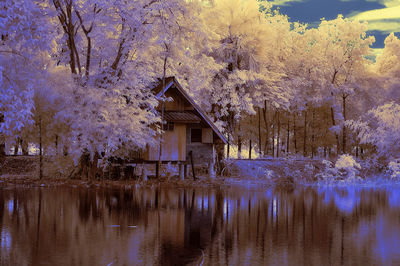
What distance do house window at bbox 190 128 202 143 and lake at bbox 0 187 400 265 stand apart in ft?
56.1

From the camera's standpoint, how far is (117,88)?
2933 centimetres

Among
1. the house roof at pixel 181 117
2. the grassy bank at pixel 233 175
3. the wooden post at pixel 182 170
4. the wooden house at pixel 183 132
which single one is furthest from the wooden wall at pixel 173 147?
the grassy bank at pixel 233 175

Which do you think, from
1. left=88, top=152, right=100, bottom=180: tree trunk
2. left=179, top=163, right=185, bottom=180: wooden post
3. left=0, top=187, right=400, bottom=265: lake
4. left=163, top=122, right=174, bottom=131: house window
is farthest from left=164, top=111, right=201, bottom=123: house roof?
left=0, top=187, right=400, bottom=265: lake

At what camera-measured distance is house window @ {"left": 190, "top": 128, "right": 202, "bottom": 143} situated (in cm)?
4031

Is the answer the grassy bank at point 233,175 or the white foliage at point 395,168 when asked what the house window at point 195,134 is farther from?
the white foliage at point 395,168

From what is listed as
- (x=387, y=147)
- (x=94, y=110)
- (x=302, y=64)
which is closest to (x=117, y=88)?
(x=94, y=110)

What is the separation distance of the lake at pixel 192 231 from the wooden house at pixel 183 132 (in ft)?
44.0

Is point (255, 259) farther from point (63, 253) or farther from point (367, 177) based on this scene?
point (367, 177)

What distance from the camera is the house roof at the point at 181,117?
3594 cm

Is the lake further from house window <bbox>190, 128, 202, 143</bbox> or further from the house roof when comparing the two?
house window <bbox>190, 128, 202, 143</bbox>

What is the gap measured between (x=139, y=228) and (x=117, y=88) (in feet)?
53.4

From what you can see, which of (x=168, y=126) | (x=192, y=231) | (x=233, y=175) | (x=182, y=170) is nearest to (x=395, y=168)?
(x=233, y=175)

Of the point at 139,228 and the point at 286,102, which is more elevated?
the point at 286,102

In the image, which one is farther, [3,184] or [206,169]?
[206,169]
